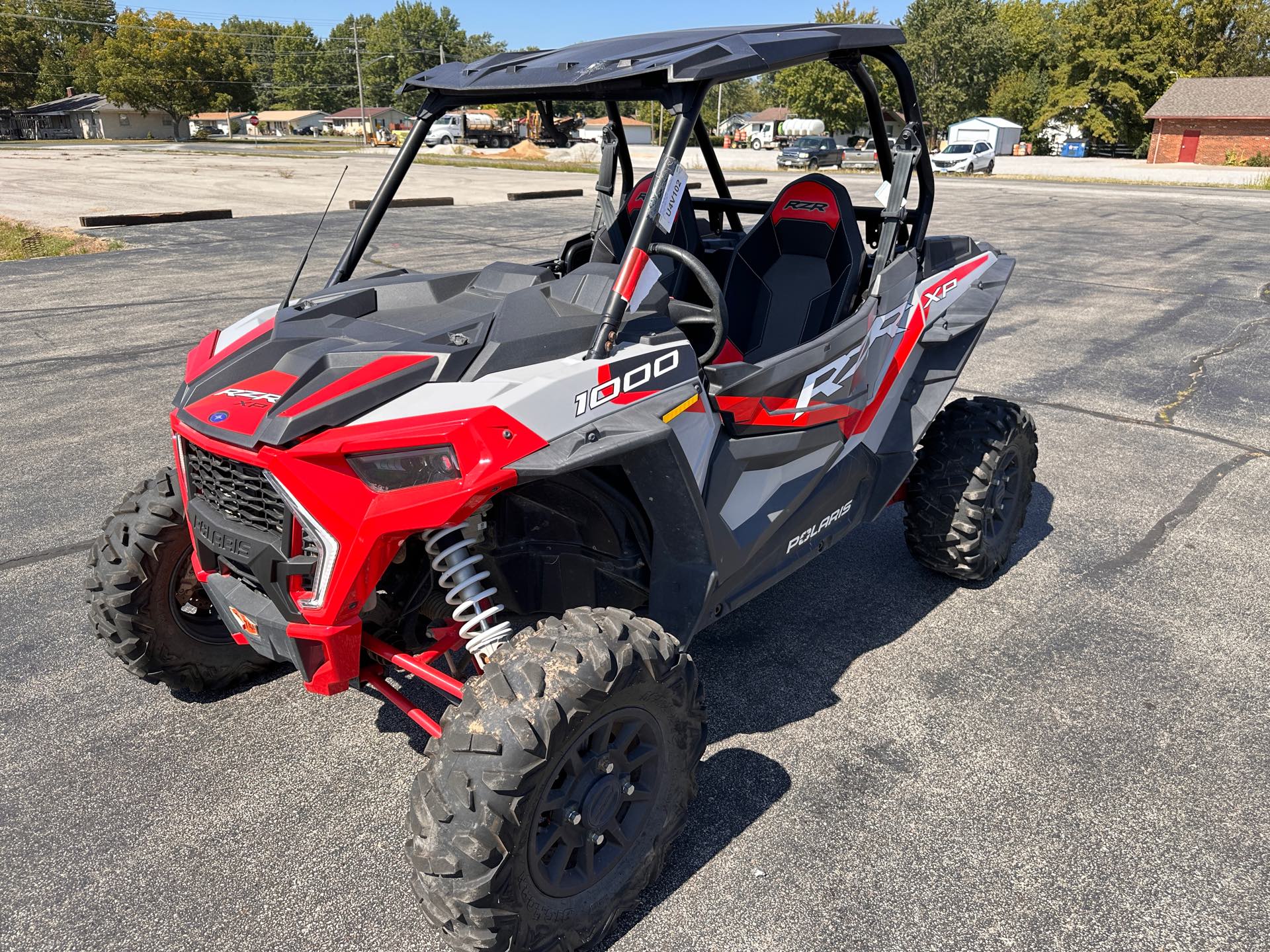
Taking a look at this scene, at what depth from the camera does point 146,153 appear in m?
45.1

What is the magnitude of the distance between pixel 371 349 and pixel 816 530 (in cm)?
176

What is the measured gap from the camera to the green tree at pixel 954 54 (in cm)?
6372

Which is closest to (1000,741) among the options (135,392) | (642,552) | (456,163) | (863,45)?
(642,552)

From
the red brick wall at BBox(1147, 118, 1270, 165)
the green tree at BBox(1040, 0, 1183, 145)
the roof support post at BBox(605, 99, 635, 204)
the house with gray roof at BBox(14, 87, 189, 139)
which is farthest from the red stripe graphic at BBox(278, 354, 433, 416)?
the house with gray roof at BBox(14, 87, 189, 139)

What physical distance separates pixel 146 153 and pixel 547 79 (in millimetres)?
50328

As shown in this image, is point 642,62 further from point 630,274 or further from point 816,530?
point 816,530

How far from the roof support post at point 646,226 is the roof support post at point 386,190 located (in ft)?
3.24

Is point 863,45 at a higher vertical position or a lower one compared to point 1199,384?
higher

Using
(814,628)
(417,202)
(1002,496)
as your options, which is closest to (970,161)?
(417,202)

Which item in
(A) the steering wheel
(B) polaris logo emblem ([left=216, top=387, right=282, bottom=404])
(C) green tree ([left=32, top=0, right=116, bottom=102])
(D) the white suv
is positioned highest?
(C) green tree ([left=32, top=0, right=116, bottom=102])

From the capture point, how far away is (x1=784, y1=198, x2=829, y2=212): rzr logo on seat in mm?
4039

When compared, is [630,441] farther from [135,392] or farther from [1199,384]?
[1199,384]

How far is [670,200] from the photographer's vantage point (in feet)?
8.62

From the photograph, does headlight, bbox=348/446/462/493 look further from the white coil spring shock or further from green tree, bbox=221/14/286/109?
green tree, bbox=221/14/286/109
